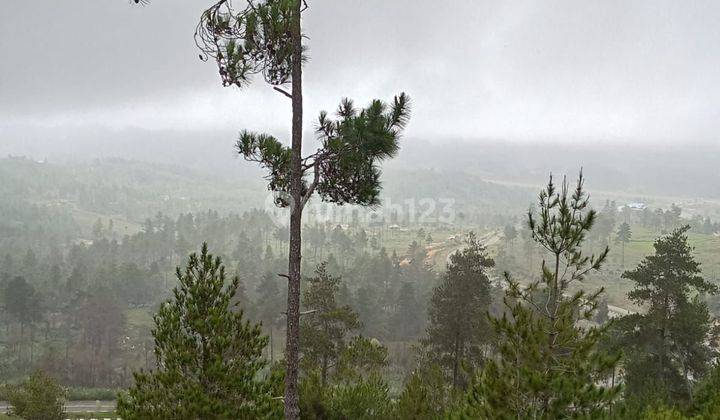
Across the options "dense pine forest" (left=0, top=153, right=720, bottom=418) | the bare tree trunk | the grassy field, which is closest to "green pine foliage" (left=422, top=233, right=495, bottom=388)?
"dense pine forest" (left=0, top=153, right=720, bottom=418)

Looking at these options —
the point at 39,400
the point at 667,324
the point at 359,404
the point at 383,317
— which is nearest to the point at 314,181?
the point at 359,404

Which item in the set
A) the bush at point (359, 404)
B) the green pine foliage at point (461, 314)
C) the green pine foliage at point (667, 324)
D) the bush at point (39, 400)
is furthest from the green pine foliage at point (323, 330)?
the bush at point (39, 400)

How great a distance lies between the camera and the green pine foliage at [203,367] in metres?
10.5

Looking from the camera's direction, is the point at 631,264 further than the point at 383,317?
Yes

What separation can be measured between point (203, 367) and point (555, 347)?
7.24 metres

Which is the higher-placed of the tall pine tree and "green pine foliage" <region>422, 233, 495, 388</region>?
the tall pine tree

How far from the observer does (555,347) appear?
28.1 feet

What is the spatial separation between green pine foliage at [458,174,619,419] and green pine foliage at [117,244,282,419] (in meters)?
4.81

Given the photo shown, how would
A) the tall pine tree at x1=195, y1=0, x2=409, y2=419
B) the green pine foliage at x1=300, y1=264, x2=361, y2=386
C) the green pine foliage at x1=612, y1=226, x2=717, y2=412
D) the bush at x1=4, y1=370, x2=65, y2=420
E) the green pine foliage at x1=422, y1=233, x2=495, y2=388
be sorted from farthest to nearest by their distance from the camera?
the bush at x1=4, y1=370, x2=65, y2=420 → the green pine foliage at x1=422, y1=233, x2=495, y2=388 → the green pine foliage at x1=612, y1=226, x2=717, y2=412 → the green pine foliage at x1=300, y1=264, x2=361, y2=386 → the tall pine tree at x1=195, y1=0, x2=409, y2=419

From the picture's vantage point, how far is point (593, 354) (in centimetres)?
867

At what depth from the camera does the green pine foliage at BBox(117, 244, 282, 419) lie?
10.5 meters

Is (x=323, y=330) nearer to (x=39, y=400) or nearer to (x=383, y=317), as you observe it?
(x=39, y=400)

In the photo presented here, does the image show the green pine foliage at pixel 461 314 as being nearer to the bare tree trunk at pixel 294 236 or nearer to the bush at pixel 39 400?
the bare tree trunk at pixel 294 236

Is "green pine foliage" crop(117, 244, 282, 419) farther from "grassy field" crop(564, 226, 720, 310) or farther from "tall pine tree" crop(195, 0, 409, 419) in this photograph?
"grassy field" crop(564, 226, 720, 310)
